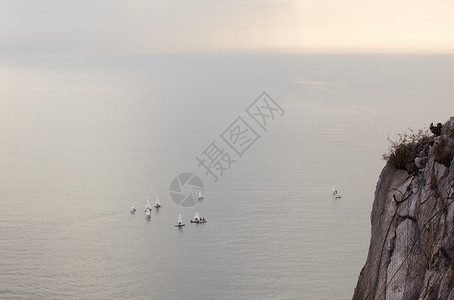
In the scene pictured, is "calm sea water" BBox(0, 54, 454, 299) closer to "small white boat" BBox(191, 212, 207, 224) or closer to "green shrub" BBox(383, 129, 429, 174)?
"small white boat" BBox(191, 212, 207, 224)

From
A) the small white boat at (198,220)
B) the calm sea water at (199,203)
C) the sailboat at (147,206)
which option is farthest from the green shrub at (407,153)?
the sailboat at (147,206)

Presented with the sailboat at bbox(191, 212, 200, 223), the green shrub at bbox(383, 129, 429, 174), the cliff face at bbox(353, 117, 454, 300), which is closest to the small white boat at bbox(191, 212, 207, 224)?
the sailboat at bbox(191, 212, 200, 223)

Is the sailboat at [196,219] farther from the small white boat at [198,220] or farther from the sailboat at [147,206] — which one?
the sailboat at [147,206]

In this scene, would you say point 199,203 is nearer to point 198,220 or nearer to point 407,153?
point 198,220

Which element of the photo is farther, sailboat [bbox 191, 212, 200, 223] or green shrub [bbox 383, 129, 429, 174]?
sailboat [bbox 191, 212, 200, 223]

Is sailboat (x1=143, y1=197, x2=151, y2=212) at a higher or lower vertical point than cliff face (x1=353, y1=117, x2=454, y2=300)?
higher

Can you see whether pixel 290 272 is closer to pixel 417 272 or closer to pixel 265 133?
pixel 417 272

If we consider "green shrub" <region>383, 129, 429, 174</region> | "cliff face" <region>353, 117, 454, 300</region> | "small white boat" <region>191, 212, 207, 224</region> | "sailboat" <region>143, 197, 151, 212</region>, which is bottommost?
"cliff face" <region>353, 117, 454, 300</region>

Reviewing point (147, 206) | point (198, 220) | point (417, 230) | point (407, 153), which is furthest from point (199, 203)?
point (417, 230)
